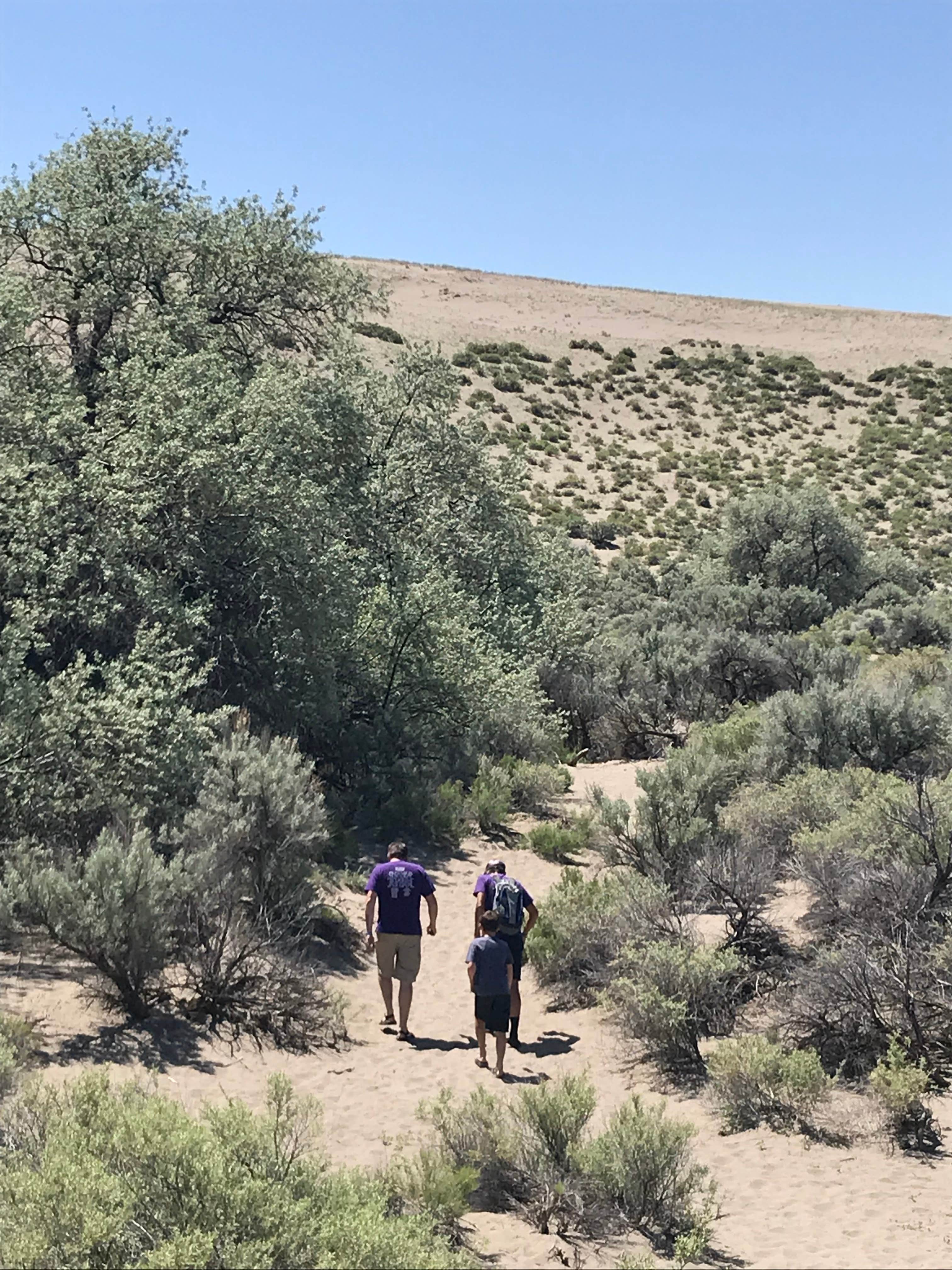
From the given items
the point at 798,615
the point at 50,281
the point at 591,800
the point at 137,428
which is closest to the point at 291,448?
the point at 137,428

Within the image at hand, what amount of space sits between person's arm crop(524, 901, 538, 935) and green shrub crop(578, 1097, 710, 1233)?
2572mm

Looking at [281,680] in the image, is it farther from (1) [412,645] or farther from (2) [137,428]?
(2) [137,428]

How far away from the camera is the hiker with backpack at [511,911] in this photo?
8031 mm

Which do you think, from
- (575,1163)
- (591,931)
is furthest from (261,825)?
(575,1163)

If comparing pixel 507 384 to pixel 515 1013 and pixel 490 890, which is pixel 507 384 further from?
pixel 515 1013

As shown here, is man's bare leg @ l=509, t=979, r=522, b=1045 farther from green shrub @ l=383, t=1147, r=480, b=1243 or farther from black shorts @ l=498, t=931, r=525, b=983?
green shrub @ l=383, t=1147, r=480, b=1243

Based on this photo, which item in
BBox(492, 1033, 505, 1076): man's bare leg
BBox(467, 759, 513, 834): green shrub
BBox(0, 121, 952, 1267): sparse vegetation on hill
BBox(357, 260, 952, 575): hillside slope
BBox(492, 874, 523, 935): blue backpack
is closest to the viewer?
BBox(0, 121, 952, 1267): sparse vegetation on hill

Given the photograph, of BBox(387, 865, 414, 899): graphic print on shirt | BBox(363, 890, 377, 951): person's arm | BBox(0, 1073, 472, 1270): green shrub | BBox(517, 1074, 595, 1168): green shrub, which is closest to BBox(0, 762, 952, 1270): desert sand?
BBox(517, 1074, 595, 1168): green shrub

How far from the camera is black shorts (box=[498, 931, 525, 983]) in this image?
8.08 meters

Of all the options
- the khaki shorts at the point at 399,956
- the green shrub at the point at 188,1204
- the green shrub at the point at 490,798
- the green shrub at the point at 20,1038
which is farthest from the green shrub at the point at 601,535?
the green shrub at the point at 188,1204

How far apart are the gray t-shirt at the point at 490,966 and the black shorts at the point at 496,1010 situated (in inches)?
0.9

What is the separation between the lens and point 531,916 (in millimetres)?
8312

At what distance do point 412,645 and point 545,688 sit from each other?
5.44 meters

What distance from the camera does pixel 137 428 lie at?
11617 millimetres
